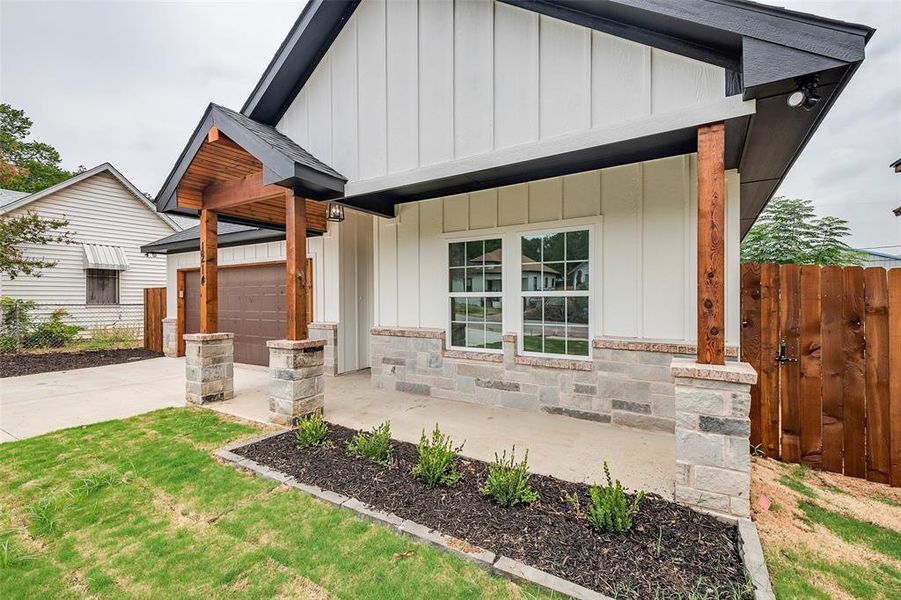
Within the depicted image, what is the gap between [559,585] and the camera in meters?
1.99

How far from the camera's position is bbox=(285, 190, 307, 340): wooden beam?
4.63m

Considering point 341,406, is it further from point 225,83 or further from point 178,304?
point 225,83

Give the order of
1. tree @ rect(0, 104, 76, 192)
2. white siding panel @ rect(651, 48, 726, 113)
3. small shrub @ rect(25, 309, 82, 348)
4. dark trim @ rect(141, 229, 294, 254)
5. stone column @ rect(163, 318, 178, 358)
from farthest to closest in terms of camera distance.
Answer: tree @ rect(0, 104, 76, 192)
small shrub @ rect(25, 309, 82, 348)
stone column @ rect(163, 318, 178, 358)
dark trim @ rect(141, 229, 294, 254)
white siding panel @ rect(651, 48, 726, 113)

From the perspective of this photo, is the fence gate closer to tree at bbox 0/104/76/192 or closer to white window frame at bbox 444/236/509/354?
white window frame at bbox 444/236/509/354

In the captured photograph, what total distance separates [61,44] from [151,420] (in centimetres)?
1528

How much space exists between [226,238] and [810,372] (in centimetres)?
1051

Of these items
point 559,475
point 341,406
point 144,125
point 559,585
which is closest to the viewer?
point 559,585

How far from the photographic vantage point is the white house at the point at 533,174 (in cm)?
278

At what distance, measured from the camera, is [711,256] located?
8.93ft

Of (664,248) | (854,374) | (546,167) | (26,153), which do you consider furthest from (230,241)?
(26,153)

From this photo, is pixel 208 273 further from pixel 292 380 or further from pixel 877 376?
pixel 877 376

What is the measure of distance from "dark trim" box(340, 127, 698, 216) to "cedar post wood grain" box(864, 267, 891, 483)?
1998mm

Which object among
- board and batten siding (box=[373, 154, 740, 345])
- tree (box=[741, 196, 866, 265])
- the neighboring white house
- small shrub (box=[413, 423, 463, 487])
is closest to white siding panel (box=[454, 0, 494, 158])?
board and batten siding (box=[373, 154, 740, 345])

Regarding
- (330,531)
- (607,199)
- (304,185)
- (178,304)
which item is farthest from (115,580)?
(178,304)
